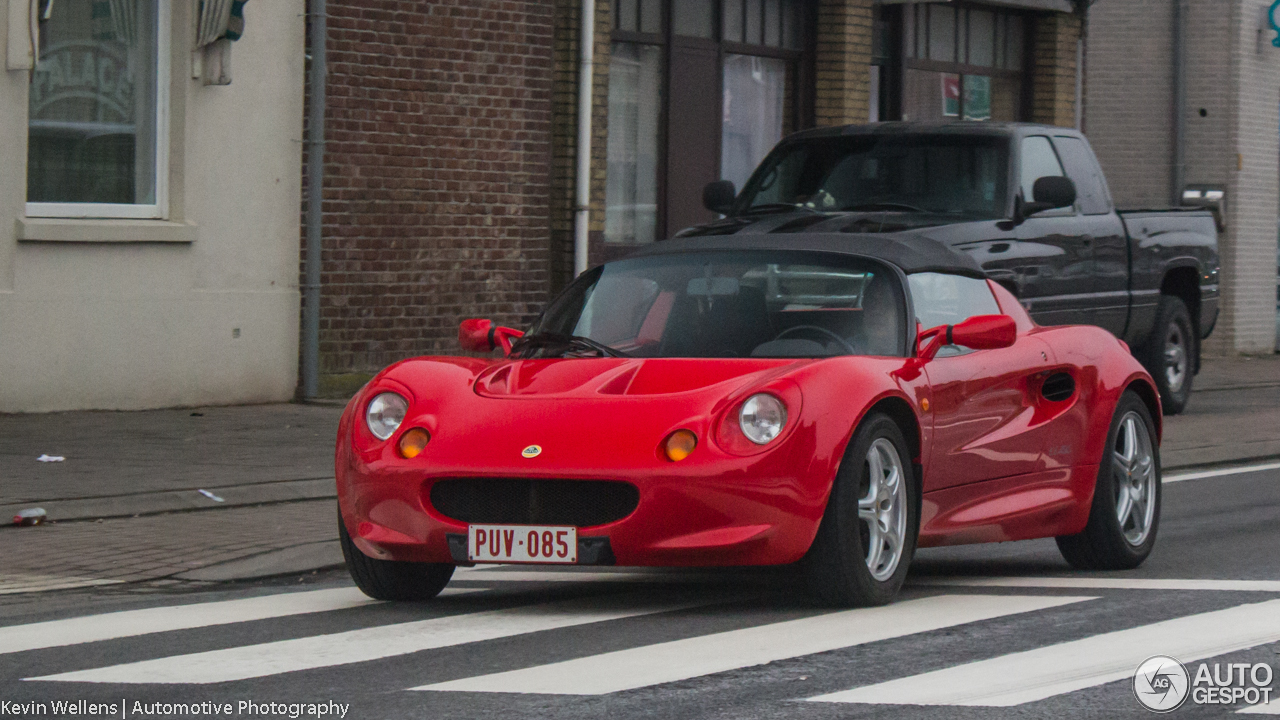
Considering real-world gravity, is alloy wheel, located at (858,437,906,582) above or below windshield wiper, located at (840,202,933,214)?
below

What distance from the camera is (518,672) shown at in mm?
5863

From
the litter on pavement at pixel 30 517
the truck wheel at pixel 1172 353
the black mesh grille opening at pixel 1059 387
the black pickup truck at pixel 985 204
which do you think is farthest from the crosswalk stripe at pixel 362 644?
the truck wheel at pixel 1172 353

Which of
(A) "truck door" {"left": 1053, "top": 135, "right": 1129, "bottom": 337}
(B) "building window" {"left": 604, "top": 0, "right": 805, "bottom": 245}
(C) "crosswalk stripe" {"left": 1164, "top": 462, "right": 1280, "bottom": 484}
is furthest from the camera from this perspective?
(B) "building window" {"left": 604, "top": 0, "right": 805, "bottom": 245}

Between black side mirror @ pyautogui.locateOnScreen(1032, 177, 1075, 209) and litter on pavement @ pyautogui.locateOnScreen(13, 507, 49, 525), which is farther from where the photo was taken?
black side mirror @ pyautogui.locateOnScreen(1032, 177, 1075, 209)

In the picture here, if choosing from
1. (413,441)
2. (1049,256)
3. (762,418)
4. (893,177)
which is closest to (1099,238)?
(1049,256)

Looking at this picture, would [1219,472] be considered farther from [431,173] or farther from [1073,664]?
[1073,664]

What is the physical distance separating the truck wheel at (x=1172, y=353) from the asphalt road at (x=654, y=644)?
7577 mm

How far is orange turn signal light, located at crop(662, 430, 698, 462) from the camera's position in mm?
6582

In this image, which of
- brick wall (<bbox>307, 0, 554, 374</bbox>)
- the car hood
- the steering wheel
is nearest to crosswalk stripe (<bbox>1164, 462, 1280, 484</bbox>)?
the steering wheel

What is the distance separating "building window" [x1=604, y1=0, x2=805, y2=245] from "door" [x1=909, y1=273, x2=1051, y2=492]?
10.7 m

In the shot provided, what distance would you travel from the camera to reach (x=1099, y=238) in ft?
47.6

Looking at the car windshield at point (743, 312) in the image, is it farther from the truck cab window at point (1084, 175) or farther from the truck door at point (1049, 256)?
the truck cab window at point (1084, 175)

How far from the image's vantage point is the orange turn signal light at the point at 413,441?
6.89 metres

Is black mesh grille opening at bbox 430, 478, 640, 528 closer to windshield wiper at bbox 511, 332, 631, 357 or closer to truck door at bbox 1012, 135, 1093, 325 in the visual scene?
windshield wiper at bbox 511, 332, 631, 357
